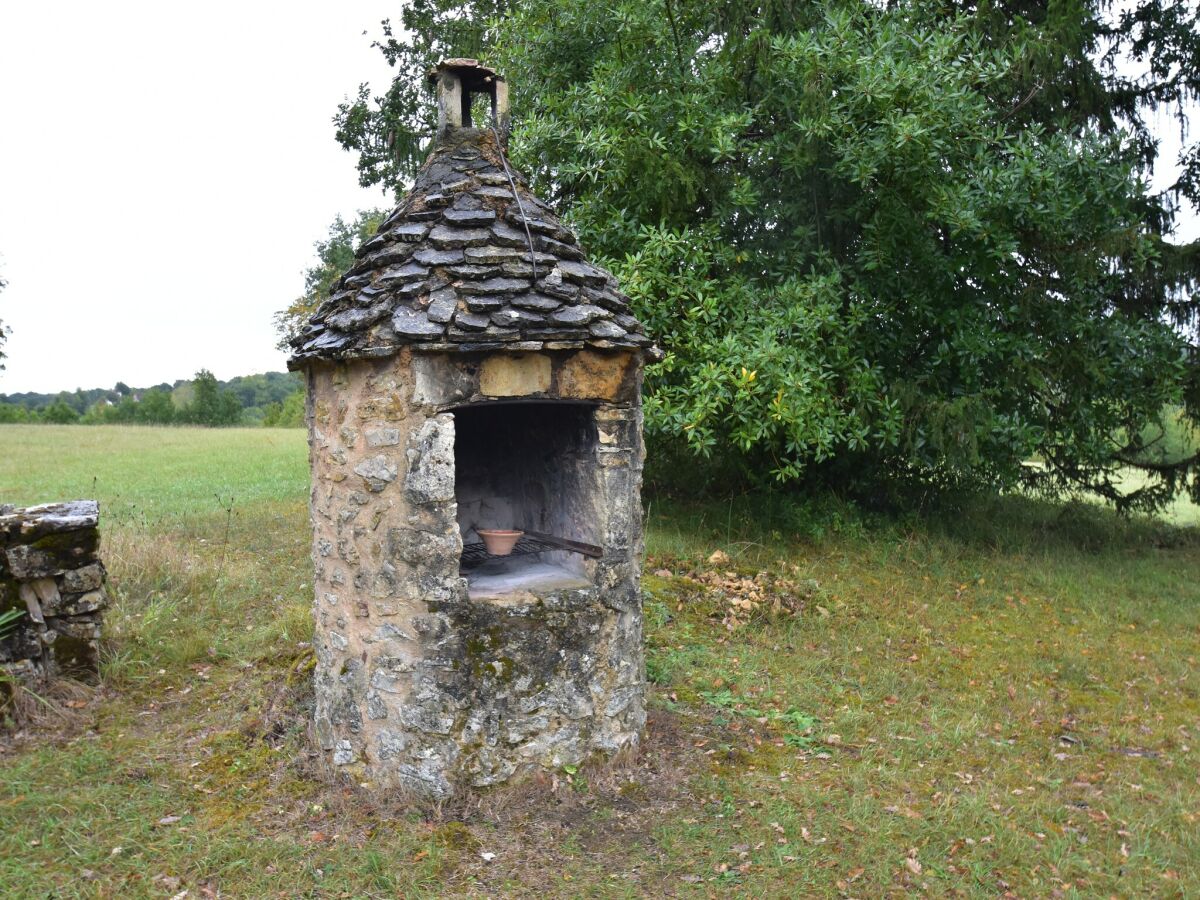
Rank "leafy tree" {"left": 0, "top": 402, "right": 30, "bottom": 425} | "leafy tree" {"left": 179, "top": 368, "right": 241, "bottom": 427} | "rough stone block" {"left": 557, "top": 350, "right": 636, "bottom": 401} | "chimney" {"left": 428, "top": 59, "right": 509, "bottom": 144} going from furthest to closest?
"leafy tree" {"left": 179, "top": 368, "right": 241, "bottom": 427} < "leafy tree" {"left": 0, "top": 402, "right": 30, "bottom": 425} < "chimney" {"left": 428, "top": 59, "right": 509, "bottom": 144} < "rough stone block" {"left": 557, "top": 350, "right": 636, "bottom": 401}

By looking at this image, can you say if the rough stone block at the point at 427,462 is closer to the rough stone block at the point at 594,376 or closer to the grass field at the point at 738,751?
the rough stone block at the point at 594,376

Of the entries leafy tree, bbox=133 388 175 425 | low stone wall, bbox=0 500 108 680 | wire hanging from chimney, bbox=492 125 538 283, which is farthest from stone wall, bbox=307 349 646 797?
leafy tree, bbox=133 388 175 425

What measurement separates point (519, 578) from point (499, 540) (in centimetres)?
49

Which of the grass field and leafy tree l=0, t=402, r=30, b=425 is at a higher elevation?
leafy tree l=0, t=402, r=30, b=425

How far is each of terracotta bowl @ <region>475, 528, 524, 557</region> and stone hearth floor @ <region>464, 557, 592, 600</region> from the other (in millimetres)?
88

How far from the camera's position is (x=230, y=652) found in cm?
681

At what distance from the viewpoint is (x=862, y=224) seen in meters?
9.41

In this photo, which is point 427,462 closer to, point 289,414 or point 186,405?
point 289,414

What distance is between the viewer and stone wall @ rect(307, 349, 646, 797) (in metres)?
4.50

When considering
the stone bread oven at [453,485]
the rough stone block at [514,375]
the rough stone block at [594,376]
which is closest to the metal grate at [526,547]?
the stone bread oven at [453,485]

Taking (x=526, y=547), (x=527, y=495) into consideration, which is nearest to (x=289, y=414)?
(x=527, y=495)

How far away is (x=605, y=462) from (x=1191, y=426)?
9.37 meters

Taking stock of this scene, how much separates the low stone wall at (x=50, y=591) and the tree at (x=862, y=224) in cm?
483

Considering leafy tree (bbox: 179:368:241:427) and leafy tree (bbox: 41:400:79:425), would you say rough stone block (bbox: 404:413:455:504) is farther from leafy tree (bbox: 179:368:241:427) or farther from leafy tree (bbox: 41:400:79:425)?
leafy tree (bbox: 41:400:79:425)
